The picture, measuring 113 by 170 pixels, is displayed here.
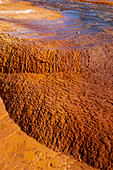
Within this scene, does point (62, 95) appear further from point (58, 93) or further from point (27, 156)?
point (27, 156)

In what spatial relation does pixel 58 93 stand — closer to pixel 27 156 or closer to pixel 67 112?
pixel 67 112

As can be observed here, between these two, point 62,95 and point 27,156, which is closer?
point 27,156

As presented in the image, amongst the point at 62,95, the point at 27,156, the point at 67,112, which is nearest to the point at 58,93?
the point at 62,95

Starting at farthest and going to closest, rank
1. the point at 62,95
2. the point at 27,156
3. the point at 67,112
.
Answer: the point at 62,95 < the point at 67,112 < the point at 27,156

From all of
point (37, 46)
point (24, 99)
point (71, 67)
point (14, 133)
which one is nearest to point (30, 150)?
point (14, 133)

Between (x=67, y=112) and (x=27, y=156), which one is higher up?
(x=67, y=112)

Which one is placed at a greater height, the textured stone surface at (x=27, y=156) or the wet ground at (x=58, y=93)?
the wet ground at (x=58, y=93)

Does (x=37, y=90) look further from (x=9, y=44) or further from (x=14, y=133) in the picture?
(x=9, y=44)

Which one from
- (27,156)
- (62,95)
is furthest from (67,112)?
(27,156)

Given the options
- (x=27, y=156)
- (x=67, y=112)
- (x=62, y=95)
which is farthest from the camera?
(x=62, y=95)

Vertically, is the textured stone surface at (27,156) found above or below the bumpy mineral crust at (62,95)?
below

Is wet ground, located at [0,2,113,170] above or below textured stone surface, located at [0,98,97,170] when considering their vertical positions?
above
